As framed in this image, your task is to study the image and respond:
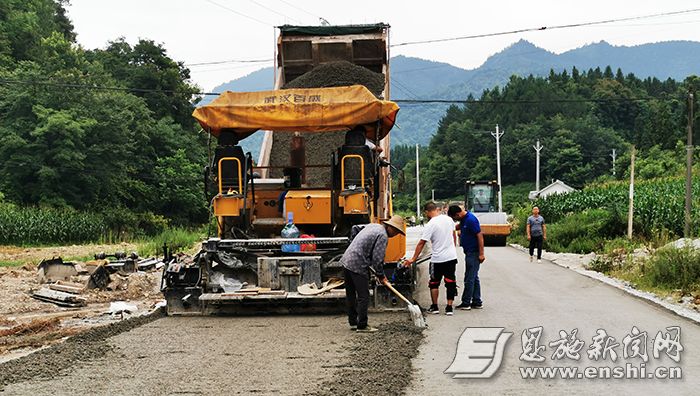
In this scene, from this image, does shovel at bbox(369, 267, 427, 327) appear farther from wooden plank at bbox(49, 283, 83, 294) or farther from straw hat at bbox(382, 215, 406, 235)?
wooden plank at bbox(49, 283, 83, 294)

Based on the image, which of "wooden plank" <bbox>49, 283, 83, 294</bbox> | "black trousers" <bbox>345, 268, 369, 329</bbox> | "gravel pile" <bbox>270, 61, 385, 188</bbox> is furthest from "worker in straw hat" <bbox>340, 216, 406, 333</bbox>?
"wooden plank" <bbox>49, 283, 83, 294</bbox>

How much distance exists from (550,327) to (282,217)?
4.45 m

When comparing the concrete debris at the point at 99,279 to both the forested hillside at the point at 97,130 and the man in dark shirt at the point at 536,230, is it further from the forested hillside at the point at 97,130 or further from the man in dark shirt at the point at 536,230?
the forested hillside at the point at 97,130

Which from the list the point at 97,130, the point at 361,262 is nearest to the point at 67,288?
the point at 361,262

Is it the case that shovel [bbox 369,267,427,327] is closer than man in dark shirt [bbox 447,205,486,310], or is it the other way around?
shovel [bbox 369,267,427,327]

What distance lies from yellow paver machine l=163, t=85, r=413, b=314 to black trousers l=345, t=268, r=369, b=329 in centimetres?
82

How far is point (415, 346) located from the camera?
907cm

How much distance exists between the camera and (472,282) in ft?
40.7

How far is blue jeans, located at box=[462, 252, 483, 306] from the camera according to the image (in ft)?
40.6

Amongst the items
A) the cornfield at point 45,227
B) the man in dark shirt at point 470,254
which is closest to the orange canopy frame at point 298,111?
the man in dark shirt at point 470,254

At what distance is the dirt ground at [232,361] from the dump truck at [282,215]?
669 mm

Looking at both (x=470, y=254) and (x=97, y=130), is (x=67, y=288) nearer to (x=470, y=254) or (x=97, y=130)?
(x=470, y=254)

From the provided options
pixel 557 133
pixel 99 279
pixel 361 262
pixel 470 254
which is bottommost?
pixel 99 279

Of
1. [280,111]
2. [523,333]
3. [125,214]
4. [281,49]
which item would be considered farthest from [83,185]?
[523,333]
